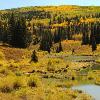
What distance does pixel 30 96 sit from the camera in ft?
98.6

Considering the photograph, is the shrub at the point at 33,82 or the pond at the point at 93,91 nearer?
the pond at the point at 93,91

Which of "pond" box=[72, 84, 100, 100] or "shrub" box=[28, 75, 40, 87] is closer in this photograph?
"pond" box=[72, 84, 100, 100]

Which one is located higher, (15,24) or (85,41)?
(15,24)

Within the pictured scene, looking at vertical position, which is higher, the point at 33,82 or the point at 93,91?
the point at 33,82

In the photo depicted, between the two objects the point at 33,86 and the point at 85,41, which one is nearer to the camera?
the point at 33,86

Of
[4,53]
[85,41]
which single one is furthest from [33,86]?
[85,41]

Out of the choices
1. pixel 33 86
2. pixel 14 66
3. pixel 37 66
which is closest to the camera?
pixel 33 86

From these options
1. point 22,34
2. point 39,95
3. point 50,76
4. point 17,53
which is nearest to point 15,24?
point 22,34

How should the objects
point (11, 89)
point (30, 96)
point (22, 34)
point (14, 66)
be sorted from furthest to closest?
1. point (22, 34)
2. point (14, 66)
3. point (11, 89)
4. point (30, 96)

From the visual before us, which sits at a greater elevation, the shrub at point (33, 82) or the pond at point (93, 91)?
the shrub at point (33, 82)

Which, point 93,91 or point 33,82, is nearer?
point 33,82

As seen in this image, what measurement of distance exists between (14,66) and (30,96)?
33076 millimetres

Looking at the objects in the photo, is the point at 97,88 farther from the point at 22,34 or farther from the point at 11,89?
the point at 22,34

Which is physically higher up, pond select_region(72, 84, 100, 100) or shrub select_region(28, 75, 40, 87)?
shrub select_region(28, 75, 40, 87)
